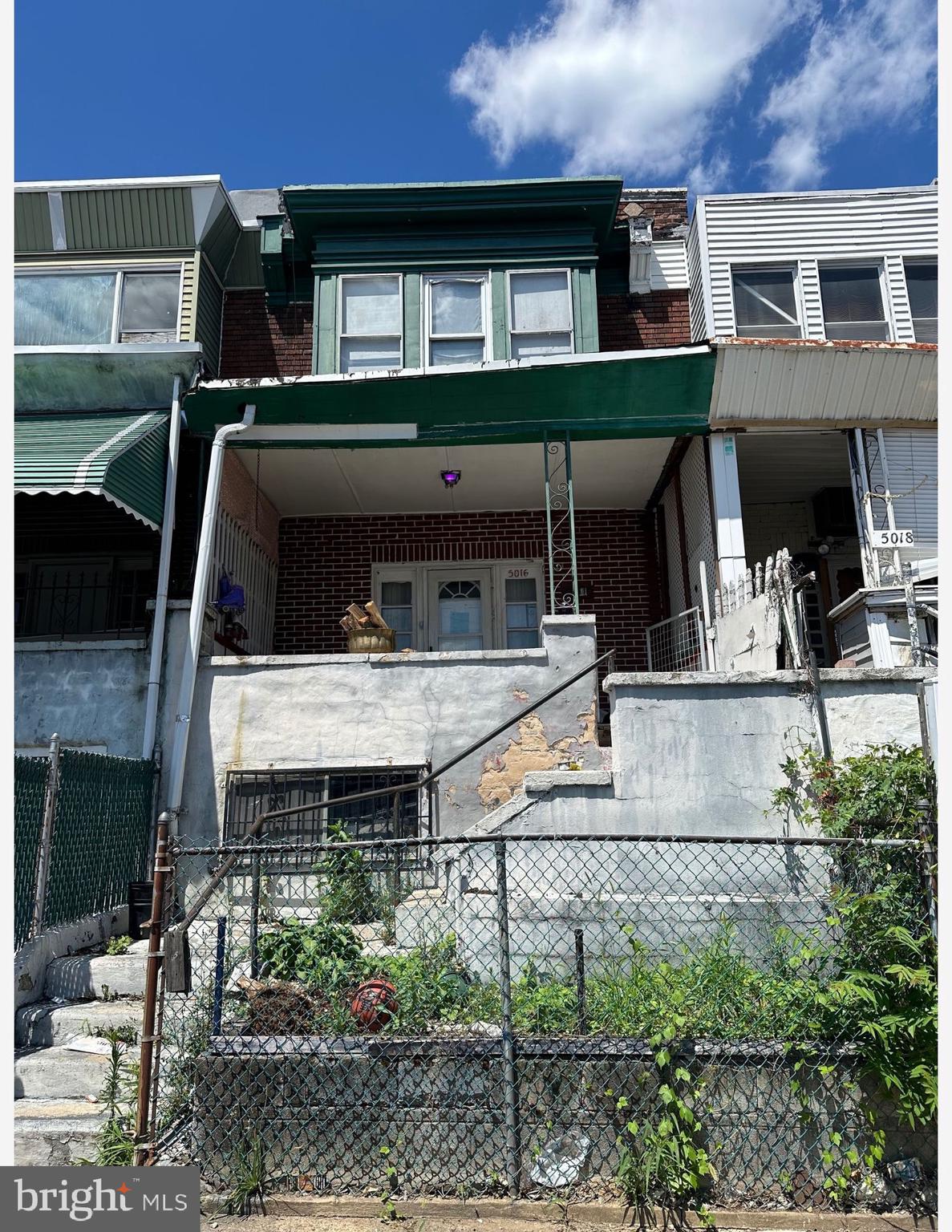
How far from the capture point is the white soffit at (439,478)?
1037cm

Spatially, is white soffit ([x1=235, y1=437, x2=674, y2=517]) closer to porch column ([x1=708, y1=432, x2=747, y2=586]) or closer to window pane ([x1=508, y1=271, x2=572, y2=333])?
porch column ([x1=708, y1=432, x2=747, y2=586])

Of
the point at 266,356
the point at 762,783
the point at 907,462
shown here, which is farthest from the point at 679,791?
the point at 266,356

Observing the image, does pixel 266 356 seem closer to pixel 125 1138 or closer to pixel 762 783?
pixel 762 783

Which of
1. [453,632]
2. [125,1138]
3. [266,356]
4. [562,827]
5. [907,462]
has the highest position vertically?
[266,356]

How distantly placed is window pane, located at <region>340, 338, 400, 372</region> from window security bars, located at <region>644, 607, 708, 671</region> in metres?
4.50

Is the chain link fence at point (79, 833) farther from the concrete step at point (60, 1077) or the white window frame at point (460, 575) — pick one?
the white window frame at point (460, 575)

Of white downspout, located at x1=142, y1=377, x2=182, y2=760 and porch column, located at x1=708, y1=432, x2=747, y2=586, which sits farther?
porch column, located at x1=708, y1=432, x2=747, y2=586

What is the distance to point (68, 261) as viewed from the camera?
10945 millimetres

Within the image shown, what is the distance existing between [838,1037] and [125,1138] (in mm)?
3399

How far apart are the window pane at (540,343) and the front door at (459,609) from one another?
313cm

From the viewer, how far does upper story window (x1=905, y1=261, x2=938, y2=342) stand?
10477 mm

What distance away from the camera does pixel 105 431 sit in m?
9.16

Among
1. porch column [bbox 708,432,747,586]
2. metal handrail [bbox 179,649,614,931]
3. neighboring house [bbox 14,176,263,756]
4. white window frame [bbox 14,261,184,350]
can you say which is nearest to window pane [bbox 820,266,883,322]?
porch column [bbox 708,432,747,586]

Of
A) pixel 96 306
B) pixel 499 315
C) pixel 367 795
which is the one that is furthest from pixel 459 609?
pixel 367 795
